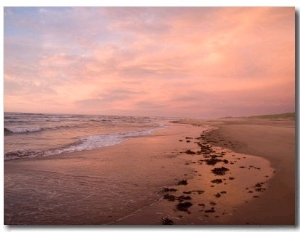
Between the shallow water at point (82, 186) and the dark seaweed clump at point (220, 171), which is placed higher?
the dark seaweed clump at point (220, 171)

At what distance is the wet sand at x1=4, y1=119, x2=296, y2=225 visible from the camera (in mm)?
3637

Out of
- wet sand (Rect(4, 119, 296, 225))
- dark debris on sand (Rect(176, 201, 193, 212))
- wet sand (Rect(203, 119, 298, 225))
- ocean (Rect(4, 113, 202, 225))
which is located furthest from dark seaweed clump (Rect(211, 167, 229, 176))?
dark debris on sand (Rect(176, 201, 193, 212))

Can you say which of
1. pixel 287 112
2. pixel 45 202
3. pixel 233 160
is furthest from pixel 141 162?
pixel 287 112

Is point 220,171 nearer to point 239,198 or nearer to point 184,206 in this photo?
point 239,198

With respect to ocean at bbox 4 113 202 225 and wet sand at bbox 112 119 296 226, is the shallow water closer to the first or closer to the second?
ocean at bbox 4 113 202 225

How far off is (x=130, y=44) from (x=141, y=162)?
2328mm

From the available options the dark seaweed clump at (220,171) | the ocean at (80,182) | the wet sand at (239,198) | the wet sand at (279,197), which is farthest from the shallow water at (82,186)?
the wet sand at (279,197)

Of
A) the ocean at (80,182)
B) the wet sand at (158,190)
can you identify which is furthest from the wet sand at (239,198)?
the ocean at (80,182)

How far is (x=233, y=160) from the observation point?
586 centimetres

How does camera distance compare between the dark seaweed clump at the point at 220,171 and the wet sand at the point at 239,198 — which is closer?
the wet sand at the point at 239,198

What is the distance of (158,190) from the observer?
165 inches

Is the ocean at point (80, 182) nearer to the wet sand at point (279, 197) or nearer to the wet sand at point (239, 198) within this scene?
the wet sand at point (239, 198)

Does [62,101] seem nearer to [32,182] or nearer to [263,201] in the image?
[32,182]

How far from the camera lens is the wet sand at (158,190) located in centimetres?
364
